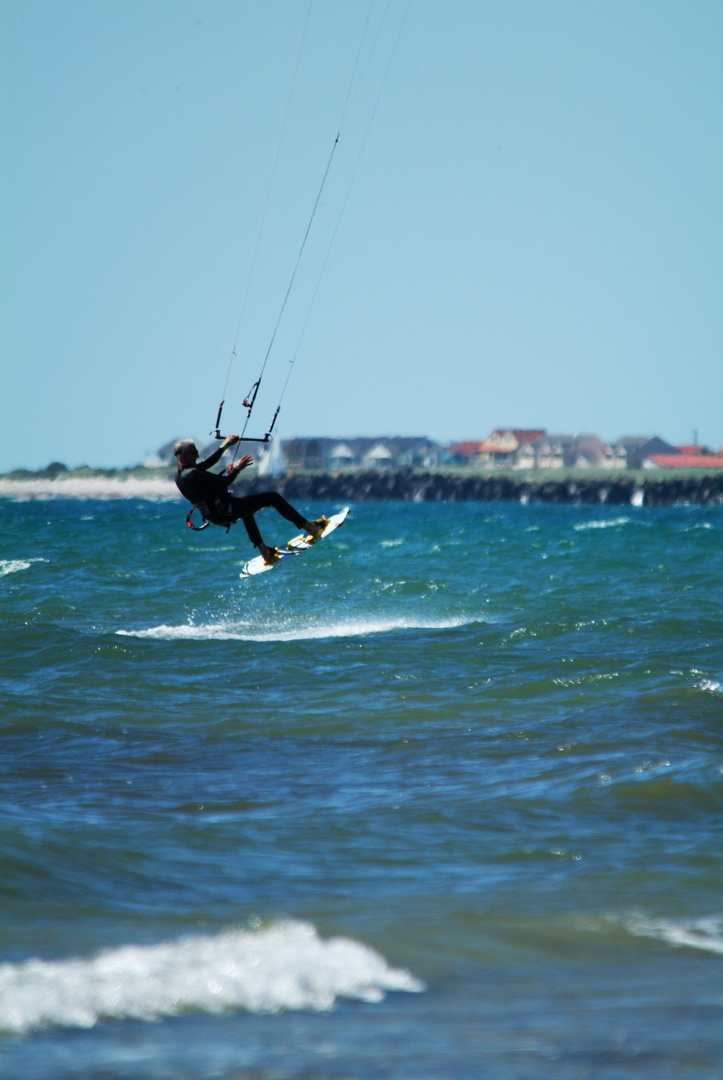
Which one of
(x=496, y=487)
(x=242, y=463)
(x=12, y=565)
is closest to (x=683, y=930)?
(x=242, y=463)

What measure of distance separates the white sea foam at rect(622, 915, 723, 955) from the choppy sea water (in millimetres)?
18

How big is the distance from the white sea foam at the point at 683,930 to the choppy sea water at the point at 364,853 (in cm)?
2

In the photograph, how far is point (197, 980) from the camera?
16.9 feet

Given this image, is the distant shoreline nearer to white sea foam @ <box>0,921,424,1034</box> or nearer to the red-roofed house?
the red-roofed house

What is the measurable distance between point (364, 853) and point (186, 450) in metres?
3.81

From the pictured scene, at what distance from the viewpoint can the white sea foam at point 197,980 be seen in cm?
489

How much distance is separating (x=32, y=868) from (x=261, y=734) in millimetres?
4105

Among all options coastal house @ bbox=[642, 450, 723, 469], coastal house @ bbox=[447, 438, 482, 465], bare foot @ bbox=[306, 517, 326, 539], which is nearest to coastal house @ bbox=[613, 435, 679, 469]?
coastal house @ bbox=[642, 450, 723, 469]

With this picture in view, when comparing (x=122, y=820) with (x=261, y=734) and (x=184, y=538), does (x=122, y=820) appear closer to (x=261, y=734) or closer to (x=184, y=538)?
(x=261, y=734)

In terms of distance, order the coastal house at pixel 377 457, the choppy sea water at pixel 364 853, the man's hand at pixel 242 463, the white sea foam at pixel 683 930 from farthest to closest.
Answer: the coastal house at pixel 377 457 < the man's hand at pixel 242 463 < the white sea foam at pixel 683 930 < the choppy sea water at pixel 364 853

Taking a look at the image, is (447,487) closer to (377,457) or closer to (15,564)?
(377,457)

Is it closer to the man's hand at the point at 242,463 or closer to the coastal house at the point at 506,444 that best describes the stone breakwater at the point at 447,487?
the coastal house at the point at 506,444

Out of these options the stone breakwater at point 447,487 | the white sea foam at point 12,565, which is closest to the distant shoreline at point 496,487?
the stone breakwater at point 447,487

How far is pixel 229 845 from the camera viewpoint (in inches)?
284
